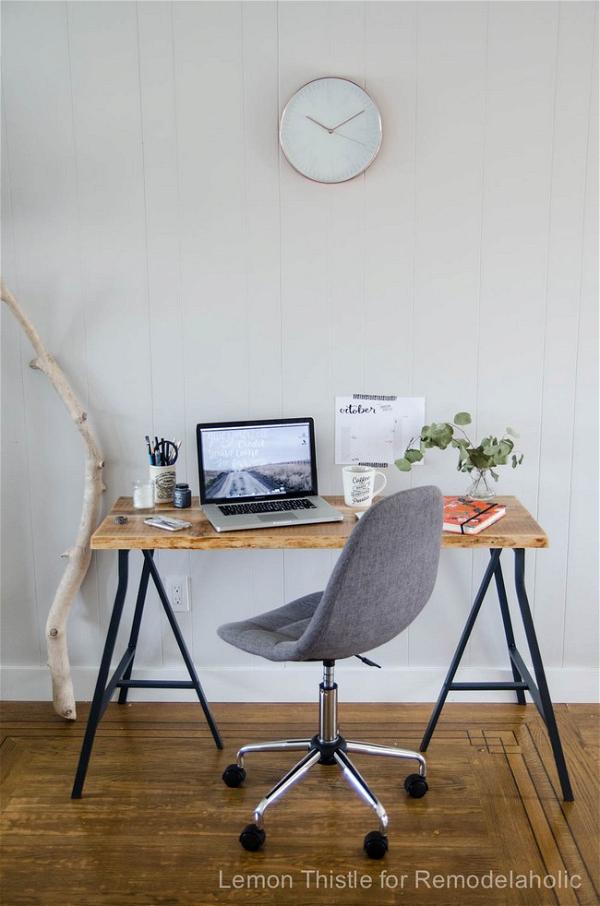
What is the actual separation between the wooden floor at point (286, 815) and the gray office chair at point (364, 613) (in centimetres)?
8

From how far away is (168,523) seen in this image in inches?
93.5

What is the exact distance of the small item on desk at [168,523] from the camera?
2341mm

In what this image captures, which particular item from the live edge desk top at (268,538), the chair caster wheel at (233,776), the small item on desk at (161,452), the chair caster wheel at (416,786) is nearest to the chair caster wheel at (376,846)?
the chair caster wheel at (416,786)

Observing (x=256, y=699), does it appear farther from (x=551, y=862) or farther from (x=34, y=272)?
(x=34, y=272)

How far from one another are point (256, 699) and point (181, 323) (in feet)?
4.14

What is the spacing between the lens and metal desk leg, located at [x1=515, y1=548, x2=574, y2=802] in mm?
2297

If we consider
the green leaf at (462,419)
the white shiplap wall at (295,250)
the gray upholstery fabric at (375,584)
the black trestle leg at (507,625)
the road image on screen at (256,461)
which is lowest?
the black trestle leg at (507,625)

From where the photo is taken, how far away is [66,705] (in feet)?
8.96

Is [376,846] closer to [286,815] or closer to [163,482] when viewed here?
[286,815]

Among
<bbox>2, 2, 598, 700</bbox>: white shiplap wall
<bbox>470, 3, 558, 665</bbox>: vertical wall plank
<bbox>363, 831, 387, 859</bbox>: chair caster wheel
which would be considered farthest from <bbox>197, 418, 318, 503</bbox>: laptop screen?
<bbox>363, 831, 387, 859</bbox>: chair caster wheel

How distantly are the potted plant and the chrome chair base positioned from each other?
2.25 feet

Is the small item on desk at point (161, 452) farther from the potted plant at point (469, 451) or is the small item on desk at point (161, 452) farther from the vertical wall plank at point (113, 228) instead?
the potted plant at point (469, 451)

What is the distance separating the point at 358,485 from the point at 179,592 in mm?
743

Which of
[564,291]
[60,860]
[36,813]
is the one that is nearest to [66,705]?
[36,813]
